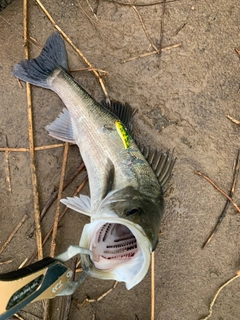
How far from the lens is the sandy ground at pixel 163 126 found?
3.13 meters

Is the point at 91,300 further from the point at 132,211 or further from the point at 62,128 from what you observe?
the point at 62,128

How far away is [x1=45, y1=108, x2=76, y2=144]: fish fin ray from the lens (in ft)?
9.98

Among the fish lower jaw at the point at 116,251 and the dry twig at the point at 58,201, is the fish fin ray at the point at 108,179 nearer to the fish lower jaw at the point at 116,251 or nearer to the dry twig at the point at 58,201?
the fish lower jaw at the point at 116,251

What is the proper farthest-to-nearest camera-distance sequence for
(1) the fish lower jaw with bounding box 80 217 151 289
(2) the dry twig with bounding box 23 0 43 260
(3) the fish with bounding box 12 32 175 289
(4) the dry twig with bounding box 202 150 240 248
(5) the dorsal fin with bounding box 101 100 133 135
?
(4) the dry twig with bounding box 202 150 240 248
(2) the dry twig with bounding box 23 0 43 260
(5) the dorsal fin with bounding box 101 100 133 135
(3) the fish with bounding box 12 32 175 289
(1) the fish lower jaw with bounding box 80 217 151 289

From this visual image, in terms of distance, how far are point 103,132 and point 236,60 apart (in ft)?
5.30

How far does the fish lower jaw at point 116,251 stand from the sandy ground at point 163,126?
2.76 ft

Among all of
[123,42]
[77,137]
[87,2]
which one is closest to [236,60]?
[123,42]

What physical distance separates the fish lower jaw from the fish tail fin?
4.68ft

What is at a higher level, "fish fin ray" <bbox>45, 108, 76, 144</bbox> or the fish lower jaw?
"fish fin ray" <bbox>45, 108, 76, 144</bbox>

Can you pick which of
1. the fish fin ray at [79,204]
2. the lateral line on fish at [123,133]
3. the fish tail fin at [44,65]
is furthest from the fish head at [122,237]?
the fish tail fin at [44,65]

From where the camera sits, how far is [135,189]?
2.57m

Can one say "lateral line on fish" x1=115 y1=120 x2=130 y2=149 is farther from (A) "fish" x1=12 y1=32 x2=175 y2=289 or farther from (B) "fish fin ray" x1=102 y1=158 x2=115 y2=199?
(B) "fish fin ray" x1=102 y1=158 x2=115 y2=199

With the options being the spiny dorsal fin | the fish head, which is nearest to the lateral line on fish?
the spiny dorsal fin

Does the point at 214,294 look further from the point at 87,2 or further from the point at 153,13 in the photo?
the point at 87,2
